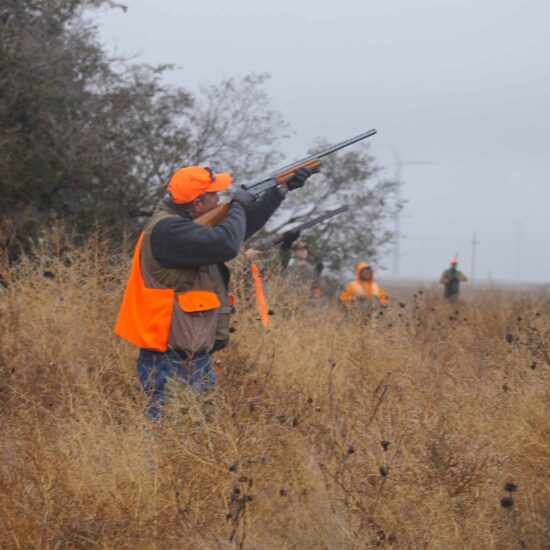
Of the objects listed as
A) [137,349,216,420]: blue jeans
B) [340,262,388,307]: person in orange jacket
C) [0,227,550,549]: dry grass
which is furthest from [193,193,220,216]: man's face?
[340,262,388,307]: person in orange jacket

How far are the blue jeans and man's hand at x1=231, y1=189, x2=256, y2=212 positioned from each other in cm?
82

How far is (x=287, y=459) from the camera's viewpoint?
16.8 feet

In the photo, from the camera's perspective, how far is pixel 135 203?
1478cm

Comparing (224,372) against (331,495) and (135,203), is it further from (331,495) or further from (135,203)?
(135,203)

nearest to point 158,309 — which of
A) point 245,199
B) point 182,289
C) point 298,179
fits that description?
point 182,289

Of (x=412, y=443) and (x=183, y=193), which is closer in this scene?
(x=412, y=443)

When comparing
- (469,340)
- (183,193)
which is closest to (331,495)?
(183,193)

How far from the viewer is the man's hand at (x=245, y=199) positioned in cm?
Result: 566

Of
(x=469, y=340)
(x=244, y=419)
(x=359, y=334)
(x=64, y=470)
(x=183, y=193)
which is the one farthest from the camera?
(x=469, y=340)

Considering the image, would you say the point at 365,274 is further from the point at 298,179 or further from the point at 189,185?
the point at 189,185

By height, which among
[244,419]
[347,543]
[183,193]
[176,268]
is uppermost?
[183,193]

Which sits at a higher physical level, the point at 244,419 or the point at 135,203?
the point at 135,203

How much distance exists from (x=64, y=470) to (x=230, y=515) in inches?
29.5

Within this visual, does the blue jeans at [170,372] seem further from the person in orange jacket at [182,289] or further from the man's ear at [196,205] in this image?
the man's ear at [196,205]
